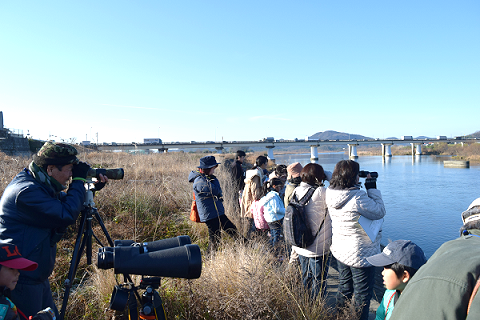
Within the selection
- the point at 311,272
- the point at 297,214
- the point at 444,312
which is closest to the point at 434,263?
the point at 444,312

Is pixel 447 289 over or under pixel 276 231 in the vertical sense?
over

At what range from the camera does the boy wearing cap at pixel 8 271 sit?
1.46 m

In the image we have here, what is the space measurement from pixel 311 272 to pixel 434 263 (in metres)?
2.46

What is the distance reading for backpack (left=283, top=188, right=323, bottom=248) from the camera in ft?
9.93

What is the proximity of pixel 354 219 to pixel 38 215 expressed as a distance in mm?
2502

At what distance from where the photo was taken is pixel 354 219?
2736 mm

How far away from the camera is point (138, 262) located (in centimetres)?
149

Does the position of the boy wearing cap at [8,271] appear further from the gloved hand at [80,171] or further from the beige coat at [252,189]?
the beige coat at [252,189]

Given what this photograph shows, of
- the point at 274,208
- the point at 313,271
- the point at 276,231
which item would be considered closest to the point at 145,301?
the point at 313,271

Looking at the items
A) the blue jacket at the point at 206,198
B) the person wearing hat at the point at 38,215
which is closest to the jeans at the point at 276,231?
the blue jacket at the point at 206,198

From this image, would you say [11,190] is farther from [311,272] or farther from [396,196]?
[396,196]

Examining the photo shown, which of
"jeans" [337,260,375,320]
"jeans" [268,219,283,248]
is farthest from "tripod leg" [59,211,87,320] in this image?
"jeans" [268,219,283,248]

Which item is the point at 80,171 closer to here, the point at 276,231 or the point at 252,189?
the point at 276,231

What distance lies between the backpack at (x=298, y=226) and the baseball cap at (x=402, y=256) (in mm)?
1122
